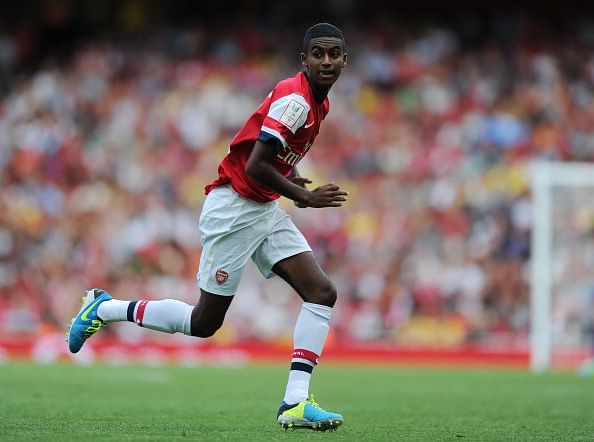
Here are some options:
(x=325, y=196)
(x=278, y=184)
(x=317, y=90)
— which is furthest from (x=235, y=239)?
(x=317, y=90)

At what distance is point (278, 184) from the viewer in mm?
6738

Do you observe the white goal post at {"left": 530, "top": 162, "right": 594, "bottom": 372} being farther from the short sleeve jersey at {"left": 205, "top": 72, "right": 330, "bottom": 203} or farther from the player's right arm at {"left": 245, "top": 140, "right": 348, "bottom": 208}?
the player's right arm at {"left": 245, "top": 140, "right": 348, "bottom": 208}

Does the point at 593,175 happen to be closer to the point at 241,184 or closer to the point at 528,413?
the point at 528,413

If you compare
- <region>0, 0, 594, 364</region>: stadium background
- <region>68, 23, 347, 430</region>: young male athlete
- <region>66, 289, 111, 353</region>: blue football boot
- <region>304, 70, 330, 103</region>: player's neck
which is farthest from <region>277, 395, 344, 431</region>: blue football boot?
<region>0, 0, 594, 364</region>: stadium background

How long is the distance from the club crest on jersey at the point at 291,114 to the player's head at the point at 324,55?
0.83ft

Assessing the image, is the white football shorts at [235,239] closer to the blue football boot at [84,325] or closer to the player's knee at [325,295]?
the player's knee at [325,295]

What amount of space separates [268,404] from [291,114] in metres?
3.46

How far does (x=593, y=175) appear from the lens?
1712cm

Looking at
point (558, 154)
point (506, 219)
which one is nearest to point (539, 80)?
point (558, 154)

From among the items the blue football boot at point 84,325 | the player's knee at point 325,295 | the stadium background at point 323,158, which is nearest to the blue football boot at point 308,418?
the player's knee at point 325,295

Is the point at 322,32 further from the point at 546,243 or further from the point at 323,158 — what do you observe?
the point at 323,158

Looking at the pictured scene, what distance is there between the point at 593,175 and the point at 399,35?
6596 mm

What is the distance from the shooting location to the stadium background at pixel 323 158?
61.6ft

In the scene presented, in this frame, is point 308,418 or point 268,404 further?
point 268,404
